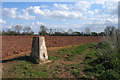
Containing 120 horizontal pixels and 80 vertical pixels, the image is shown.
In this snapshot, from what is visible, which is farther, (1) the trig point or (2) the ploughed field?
(2) the ploughed field

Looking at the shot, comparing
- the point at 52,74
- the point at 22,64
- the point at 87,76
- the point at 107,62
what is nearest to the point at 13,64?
the point at 22,64

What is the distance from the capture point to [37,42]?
7477 millimetres

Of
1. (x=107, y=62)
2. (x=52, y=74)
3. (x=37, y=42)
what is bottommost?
(x=52, y=74)

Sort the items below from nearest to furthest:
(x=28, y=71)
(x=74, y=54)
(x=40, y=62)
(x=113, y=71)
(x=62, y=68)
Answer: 1. (x=113, y=71)
2. (x=28, y=71)
3. (x=62, y=68)
4. (x=40, y=62)
5. (x=74, y=54)

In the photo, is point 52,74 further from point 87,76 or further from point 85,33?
point 85,33

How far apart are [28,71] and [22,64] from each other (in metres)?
0.96

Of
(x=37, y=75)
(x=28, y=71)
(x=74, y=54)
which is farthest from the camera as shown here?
(x=74, y=54)

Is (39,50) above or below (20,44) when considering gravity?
above

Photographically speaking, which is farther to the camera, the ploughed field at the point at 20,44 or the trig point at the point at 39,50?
the ploughed field at the point at 20,44

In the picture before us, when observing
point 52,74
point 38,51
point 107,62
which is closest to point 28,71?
point 52,74

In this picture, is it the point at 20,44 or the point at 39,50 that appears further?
the point at 20,44

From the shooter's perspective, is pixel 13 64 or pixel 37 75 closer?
pixel 37 75

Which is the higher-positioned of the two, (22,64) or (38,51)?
(38,51)

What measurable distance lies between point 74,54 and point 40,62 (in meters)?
2.88
